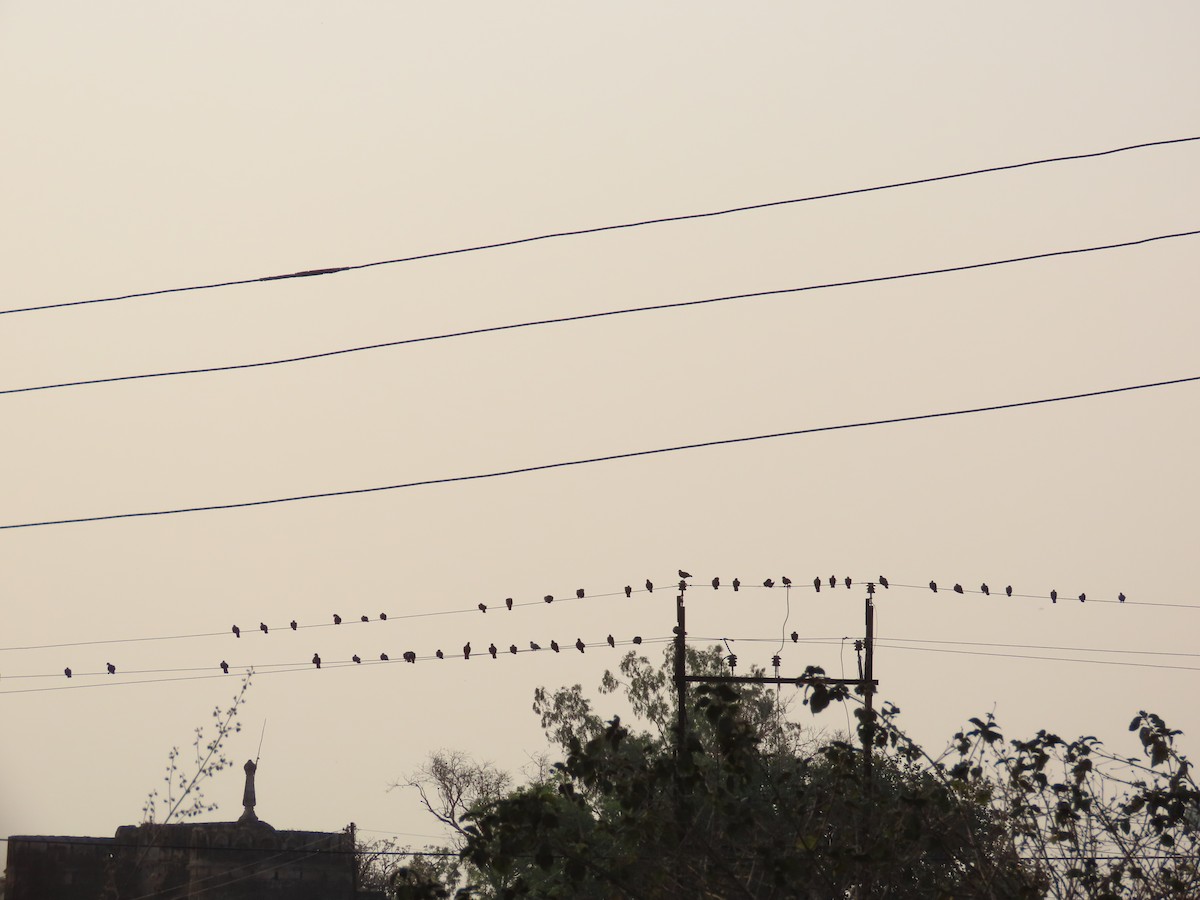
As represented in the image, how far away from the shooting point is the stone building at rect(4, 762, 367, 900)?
49.5 metres

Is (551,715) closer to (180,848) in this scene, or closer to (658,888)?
(180,848)

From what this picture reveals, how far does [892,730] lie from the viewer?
15016 millimetres

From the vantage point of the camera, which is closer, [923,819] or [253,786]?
[923,819]

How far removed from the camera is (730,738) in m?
→ 13.8

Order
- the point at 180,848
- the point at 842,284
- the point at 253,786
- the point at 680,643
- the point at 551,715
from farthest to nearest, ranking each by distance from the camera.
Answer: the point at 551,715 → the point at 253,786 → the point at 180,848 → the point at 680,643 → the point at 842,284

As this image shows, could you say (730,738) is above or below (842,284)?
below

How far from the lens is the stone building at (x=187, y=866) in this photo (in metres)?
49.5

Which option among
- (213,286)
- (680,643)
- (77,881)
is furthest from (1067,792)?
(77,881)

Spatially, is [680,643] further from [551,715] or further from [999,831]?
[551,715]

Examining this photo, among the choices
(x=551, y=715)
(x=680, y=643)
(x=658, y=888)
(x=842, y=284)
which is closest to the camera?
(x=658, y=888)

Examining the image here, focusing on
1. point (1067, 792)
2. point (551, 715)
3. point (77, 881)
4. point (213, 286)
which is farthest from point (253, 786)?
point (1067, 792)

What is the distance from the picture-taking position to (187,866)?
4959cm

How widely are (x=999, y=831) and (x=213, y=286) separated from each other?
9.85 metres

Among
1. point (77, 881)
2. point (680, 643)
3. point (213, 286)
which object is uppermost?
point (213, 286)
